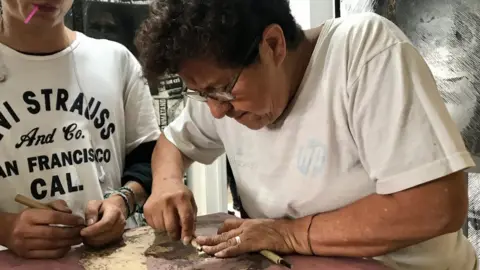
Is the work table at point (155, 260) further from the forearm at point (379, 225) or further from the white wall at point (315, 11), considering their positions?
the white wall at point (315, 11)

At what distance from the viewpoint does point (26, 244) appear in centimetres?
108

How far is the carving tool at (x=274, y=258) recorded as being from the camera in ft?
3.13

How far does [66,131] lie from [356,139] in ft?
2.39

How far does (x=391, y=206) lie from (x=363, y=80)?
22 cm

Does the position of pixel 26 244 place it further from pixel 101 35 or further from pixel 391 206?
pixel 101 35

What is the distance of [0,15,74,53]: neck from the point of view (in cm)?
130

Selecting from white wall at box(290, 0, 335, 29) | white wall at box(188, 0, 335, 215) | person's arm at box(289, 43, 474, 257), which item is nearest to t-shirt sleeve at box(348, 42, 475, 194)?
person's arm at box(289, 43, 474, 257)

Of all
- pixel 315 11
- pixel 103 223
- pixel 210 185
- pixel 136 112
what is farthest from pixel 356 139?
pixel 210 185

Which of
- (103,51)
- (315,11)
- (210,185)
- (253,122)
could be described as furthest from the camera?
(210,185)

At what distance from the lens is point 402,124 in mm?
875

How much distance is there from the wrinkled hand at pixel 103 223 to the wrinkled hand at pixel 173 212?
0.22ft

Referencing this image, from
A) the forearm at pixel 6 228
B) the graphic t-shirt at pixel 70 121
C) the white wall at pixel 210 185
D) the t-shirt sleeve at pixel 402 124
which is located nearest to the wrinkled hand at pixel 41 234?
the forearm at pixel 6 228

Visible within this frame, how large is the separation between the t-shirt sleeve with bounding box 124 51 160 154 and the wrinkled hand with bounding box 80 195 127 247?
0.25m

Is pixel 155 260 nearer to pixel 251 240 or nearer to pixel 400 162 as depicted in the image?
pixel 251 240
